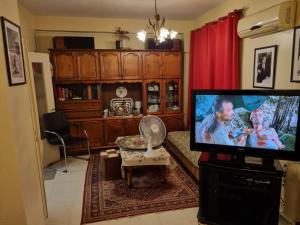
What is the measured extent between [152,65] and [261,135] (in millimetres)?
2726

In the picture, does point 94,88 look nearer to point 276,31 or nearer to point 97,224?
point 97,224

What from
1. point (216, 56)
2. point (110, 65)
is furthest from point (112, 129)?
point (216, 56)

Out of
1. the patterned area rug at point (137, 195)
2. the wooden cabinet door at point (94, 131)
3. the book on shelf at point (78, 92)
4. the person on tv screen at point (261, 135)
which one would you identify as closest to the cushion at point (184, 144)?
the patterned area rug at point (137, 195)

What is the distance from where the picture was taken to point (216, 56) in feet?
11.4

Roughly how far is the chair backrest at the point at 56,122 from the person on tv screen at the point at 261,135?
9.80ft

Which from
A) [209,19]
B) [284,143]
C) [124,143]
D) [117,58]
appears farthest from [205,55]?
[284,143]

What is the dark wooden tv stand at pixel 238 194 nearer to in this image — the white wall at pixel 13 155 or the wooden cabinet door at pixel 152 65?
the white wall at pixel 13 155

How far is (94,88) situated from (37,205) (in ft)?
8.65

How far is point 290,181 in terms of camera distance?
6.67 feet

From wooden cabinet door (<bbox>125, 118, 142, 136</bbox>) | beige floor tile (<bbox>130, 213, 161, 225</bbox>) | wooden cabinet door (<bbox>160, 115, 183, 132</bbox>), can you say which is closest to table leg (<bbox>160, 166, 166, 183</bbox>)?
beige floor tile (<bbox>130, 213, 161, 225</bbox>)

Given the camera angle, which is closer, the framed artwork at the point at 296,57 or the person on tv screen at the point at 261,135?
Answer: the person on tv screen at the point at 261,135

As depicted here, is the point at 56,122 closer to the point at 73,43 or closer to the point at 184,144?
the point at 73,43

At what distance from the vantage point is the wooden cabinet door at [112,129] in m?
4.15

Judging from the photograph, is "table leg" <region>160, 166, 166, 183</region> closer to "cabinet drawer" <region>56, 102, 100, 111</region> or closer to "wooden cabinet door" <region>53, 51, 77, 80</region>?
"cabinet drawer" <region>56, 102, 100, 111</region>
